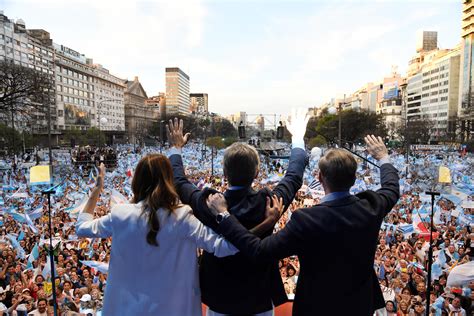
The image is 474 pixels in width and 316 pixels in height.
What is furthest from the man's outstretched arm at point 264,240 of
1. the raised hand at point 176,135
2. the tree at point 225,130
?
the tree at point 225,130

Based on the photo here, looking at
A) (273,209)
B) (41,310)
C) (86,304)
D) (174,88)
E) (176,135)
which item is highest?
(174,88)

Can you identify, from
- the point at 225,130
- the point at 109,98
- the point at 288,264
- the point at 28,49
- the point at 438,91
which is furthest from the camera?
the point at 225,130

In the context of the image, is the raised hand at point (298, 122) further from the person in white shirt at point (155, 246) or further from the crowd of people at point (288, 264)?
the person in white shirt at point (155, 246)

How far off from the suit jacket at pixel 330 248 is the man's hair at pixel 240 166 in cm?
26

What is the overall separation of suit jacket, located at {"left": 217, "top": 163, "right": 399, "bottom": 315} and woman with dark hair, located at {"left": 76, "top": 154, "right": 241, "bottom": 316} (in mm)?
187

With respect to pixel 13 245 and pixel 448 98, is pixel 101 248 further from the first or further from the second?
pixel 448 98

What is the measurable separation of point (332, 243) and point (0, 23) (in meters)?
67.2

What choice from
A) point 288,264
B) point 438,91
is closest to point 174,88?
point 438,91

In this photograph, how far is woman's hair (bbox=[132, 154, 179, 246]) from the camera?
1909 millimetres

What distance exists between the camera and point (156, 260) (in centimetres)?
197

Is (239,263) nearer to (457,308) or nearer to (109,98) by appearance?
(457,308)

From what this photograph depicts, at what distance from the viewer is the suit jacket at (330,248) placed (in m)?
1.80

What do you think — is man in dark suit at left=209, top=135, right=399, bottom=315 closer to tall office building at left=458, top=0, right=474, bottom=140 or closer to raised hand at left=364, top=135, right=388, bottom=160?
raised hand at left=364, top=135, right=388, bottom=160

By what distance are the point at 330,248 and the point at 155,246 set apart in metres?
0.94
